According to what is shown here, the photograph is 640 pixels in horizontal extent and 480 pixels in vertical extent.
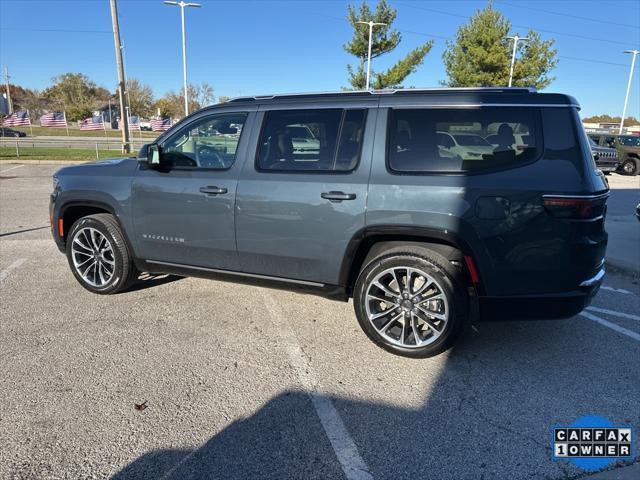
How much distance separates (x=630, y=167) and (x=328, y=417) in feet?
73.0

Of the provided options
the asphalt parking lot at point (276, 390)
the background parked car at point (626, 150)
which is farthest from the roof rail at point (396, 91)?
the background parked car at point (626, 150)

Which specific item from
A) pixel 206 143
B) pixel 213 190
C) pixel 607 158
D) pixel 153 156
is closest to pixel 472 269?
pixel 213 190

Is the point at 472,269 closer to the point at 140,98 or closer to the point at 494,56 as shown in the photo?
the point at 494,56

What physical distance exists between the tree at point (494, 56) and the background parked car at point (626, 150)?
8.64 m

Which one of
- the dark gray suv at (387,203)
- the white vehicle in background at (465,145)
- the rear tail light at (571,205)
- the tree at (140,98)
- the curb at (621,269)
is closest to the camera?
the rear tail light at (571,205)

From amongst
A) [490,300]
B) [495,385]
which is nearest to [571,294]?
[490,300]

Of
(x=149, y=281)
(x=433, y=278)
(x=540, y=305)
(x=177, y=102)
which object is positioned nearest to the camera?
(x=540, y=305)

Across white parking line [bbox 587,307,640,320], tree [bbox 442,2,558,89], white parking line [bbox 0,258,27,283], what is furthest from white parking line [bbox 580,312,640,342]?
tree [bbox 442,2,558,89]

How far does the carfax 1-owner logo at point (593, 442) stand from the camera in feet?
8.18

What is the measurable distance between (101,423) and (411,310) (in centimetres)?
221

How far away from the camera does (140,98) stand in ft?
215

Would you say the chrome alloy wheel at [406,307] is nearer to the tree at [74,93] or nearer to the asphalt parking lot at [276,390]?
the asphalt parking lot at [276,390]

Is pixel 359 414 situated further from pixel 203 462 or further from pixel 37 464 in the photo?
pixel 37 464

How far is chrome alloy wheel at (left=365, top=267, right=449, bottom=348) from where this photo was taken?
340 centimetres
